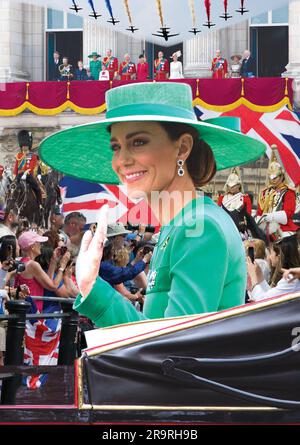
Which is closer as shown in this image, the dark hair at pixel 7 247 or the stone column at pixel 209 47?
the dark hair at pixel 7 247

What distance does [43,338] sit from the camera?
14.8ft

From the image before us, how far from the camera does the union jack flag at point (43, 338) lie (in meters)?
4.32

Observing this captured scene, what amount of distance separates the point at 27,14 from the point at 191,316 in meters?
30.0

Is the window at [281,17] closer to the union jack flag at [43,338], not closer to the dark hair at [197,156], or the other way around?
the union jack flag at [43,338]

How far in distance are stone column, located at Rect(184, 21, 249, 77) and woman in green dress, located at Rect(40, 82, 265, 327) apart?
2466cm

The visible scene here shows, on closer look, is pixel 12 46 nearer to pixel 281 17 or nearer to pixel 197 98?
pixel 281 17

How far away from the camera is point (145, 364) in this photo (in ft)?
11.1

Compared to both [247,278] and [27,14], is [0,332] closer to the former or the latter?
[247,278]

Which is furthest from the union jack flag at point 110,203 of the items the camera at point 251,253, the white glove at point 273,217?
the white glove at point 273,217

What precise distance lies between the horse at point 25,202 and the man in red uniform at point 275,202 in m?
1.03

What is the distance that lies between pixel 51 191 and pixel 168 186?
101cm

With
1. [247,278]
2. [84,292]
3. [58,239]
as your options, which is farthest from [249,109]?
[84,292]

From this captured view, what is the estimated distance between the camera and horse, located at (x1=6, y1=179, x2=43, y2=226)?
533cm

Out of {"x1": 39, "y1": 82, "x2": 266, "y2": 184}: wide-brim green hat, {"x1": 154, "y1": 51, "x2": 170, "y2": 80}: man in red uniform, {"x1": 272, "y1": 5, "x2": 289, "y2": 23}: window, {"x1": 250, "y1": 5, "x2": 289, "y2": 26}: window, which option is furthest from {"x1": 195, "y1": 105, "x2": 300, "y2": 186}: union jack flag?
{"x1": 250, "y1": 5, "x2": 289, "y2": 26}: window
